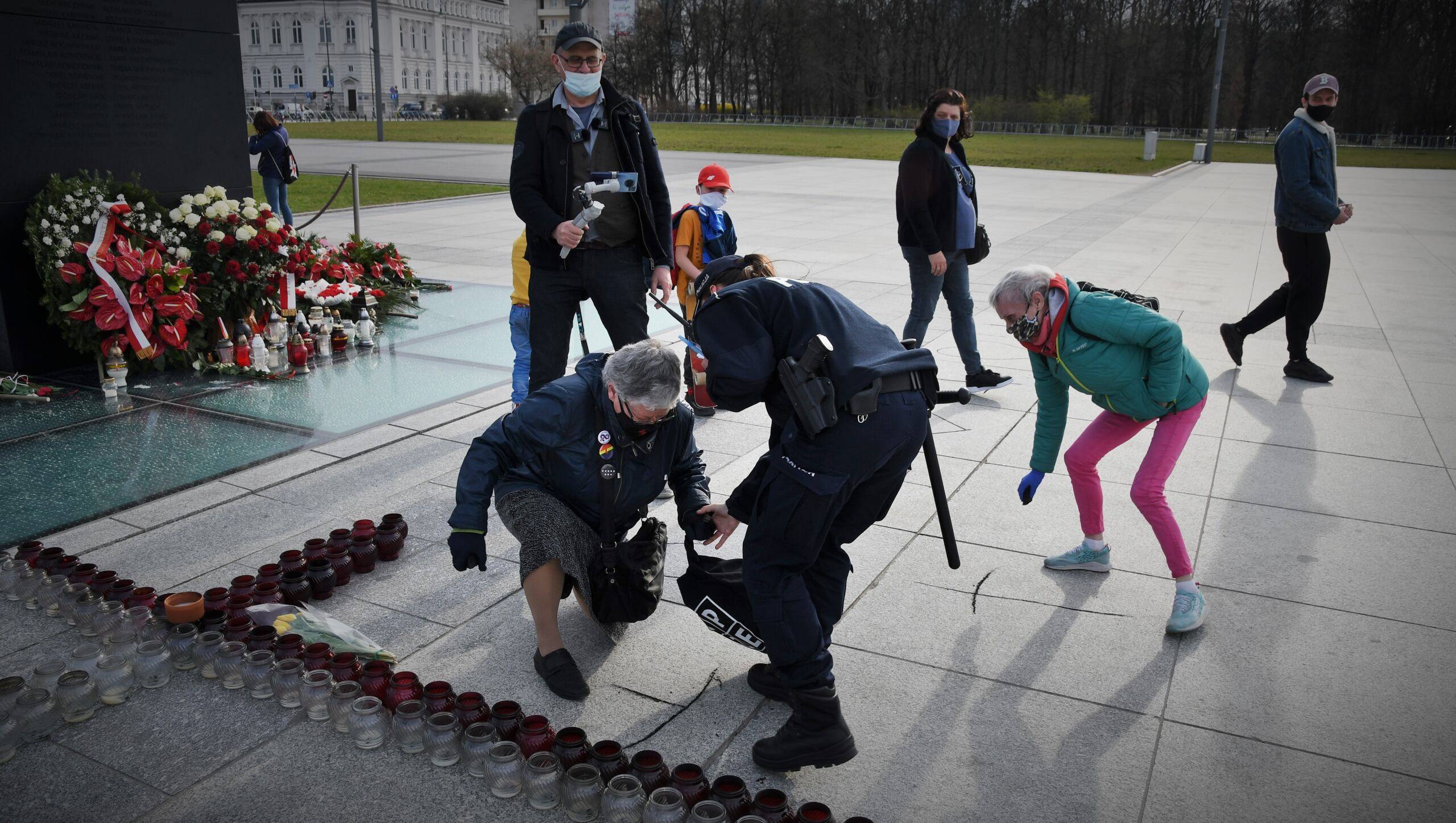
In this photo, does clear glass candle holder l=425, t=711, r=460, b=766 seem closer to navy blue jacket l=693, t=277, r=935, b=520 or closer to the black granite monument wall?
navy blue jacket l=693, t=277, r=935, b=520

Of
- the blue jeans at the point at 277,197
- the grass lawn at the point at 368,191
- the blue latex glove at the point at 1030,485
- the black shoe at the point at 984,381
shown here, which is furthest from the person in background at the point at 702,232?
the grass lawn at the point at 368,191

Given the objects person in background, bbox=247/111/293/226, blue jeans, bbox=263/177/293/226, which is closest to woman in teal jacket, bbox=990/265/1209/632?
person in background, bbox=247/111/293/226

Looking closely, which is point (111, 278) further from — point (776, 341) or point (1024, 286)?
point (1024, 286)

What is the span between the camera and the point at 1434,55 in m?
66.2

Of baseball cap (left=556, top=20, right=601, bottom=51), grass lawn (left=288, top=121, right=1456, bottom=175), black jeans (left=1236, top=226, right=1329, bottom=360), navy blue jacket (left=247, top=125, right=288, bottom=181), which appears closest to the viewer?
baseball cap (left=556, top=20, right=601, bottom=51)

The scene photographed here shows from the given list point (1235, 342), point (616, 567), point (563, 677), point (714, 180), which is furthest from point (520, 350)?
point (1235, 342)

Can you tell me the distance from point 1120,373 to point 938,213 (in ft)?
11.0

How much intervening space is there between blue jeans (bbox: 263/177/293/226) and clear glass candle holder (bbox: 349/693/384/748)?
1290 centimetres

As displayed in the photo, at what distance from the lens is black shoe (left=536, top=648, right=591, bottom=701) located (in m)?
3.41

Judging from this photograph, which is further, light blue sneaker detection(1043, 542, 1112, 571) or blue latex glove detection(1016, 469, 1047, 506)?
light blue sneaker detection(1043, 542, 1112, 571)

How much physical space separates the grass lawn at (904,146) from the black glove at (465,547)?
105 feet

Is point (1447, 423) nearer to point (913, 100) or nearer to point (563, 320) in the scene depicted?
point (563, 320)

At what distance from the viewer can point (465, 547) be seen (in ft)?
10.8

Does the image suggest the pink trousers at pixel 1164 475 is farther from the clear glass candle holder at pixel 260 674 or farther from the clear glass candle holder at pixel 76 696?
the clear glass candle holder at pixel 76 696
